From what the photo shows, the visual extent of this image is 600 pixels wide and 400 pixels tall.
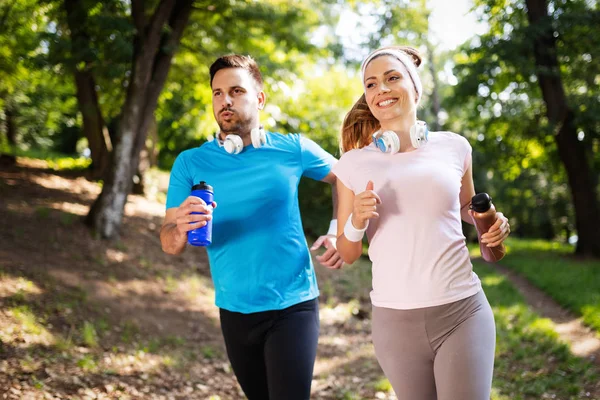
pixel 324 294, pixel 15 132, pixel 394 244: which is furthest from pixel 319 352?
pixel 15 132

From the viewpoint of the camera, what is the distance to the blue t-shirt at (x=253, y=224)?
342 centimetres

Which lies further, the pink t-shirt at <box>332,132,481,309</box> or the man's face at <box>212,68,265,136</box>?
the man's face at <box>212,68,265,136</box>

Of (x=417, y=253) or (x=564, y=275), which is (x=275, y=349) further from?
(x=564, y=275)

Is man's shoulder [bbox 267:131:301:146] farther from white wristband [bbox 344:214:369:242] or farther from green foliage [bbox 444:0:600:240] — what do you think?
green foliage [bbox 444:0:600:240]

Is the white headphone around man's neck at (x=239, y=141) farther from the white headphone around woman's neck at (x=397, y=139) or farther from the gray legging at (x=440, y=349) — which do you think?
the gray legging at (x=440, y=349)

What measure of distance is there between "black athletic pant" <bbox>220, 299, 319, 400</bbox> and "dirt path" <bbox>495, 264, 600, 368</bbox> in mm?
5064

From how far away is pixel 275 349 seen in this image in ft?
11.0

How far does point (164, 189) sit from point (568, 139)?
36.9 feet

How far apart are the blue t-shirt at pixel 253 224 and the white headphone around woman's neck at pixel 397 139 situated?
832mm

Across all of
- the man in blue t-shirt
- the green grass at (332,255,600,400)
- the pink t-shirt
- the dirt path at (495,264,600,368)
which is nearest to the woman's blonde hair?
the pink t-shirt

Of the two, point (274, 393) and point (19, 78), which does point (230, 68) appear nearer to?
point (274, 393)

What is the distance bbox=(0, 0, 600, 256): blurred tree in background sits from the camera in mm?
11227

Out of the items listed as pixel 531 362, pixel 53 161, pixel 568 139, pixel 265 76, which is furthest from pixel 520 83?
pixel 53 161

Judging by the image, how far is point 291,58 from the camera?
1371cm
